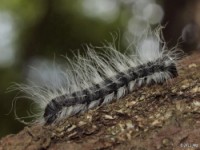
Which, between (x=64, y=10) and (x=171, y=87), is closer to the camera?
(x=171, y=87)

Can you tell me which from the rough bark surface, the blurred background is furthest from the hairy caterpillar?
the blurred background

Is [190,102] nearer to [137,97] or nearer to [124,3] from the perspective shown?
[137,97]

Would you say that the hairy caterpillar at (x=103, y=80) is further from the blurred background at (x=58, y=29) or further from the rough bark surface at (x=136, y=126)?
the blurred background at (x=58, y=29)

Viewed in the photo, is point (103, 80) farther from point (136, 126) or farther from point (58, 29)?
point (58, 29)

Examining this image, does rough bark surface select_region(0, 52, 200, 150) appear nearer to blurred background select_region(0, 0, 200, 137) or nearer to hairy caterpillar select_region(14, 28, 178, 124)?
hairy caterpillar select_region(14, 28, 178, 124)

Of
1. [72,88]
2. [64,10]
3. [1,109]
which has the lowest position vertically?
[1,109]

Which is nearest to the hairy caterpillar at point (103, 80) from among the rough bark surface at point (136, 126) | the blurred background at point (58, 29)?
the rough bark surface at point (136, 126)

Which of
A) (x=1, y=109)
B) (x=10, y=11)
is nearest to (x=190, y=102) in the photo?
(x=1, y=109)
